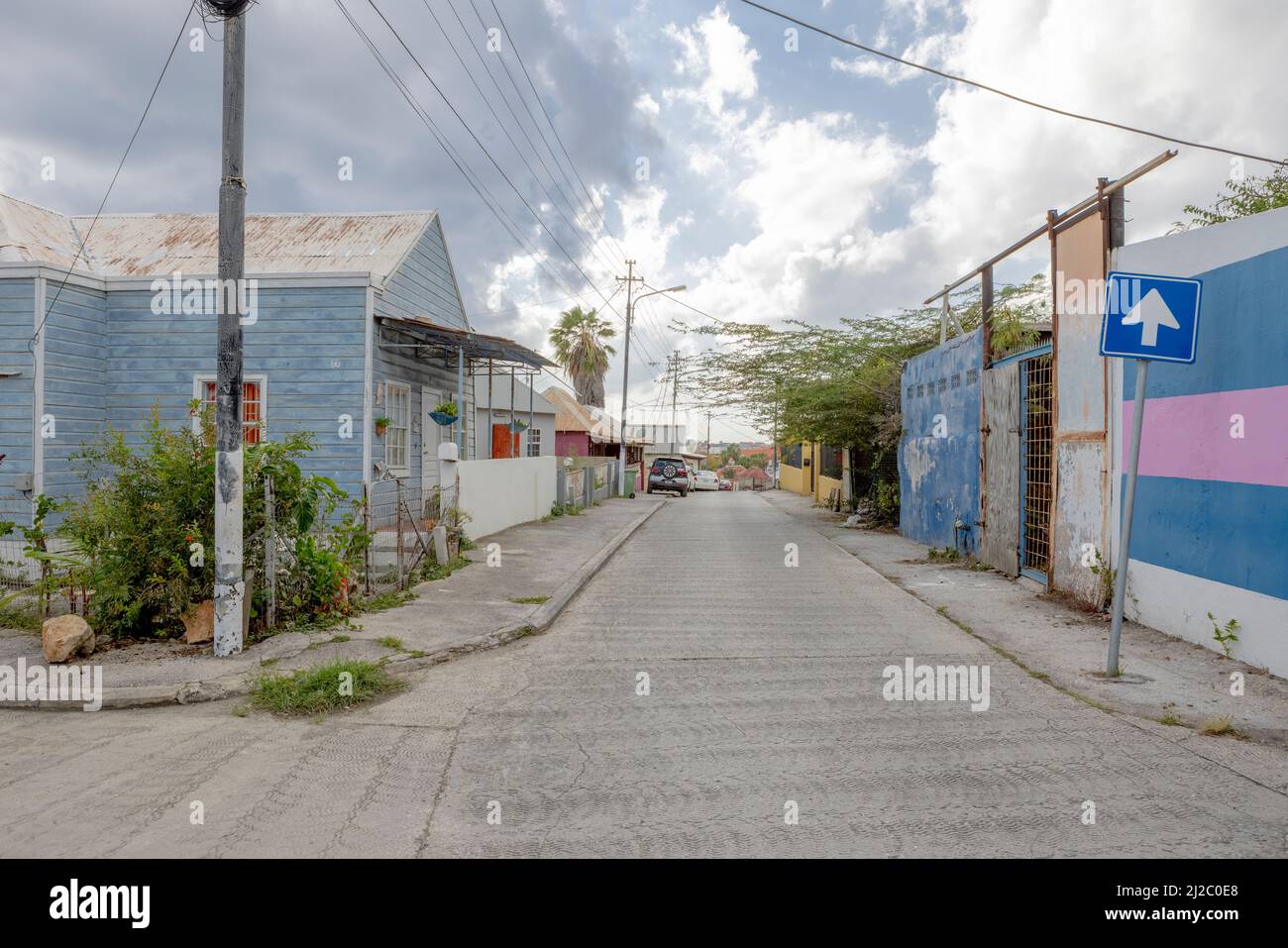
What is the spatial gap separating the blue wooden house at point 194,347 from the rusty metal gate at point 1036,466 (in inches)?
323

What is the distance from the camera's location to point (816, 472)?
1467 inches

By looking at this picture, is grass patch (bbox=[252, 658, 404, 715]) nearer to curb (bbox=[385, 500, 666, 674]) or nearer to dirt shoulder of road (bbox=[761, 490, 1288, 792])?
curb (bbox=[385, 500, 666, 674])

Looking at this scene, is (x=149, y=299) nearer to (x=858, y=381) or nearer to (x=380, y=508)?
(x=380, y=508)

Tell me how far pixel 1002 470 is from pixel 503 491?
925cm

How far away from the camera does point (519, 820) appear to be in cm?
394

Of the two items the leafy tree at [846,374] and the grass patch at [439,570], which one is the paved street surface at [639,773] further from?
the leafy tree at [846,374]

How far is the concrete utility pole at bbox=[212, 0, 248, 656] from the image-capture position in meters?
7.00

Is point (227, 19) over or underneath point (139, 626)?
over

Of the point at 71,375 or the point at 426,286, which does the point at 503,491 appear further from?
the point at 71,375

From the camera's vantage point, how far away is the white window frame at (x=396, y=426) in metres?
14.4

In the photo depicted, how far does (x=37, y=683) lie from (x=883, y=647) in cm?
678

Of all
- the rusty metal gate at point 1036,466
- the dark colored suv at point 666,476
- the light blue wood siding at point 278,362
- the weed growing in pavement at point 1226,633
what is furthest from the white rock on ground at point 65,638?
the dark colored suv at point 666,476

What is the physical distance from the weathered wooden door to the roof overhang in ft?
25.5
